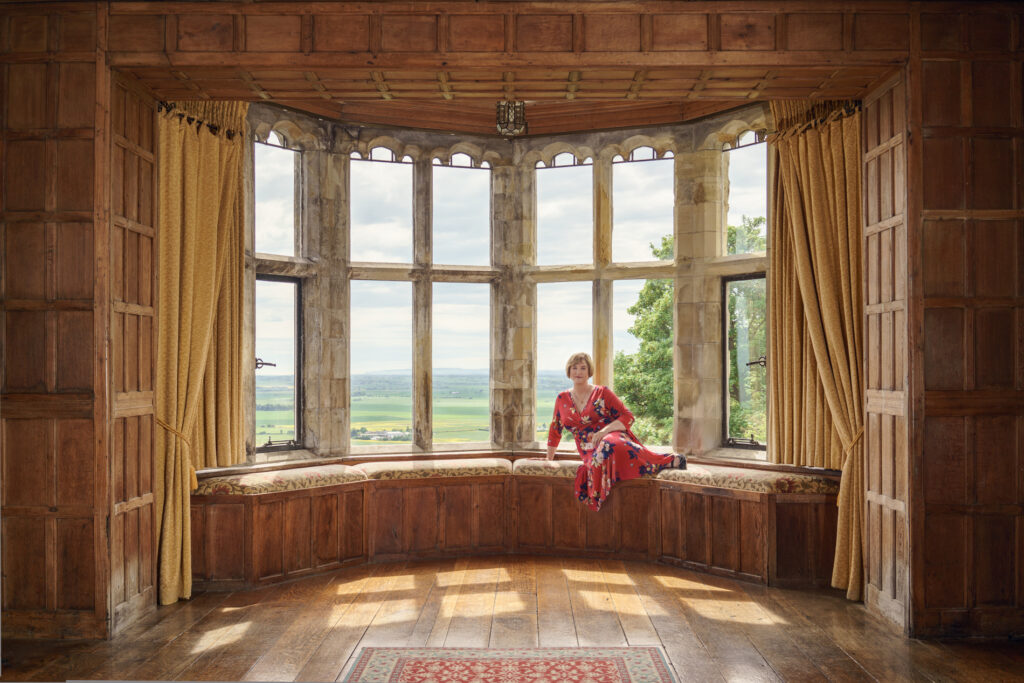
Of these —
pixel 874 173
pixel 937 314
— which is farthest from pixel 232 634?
pixel 874 173

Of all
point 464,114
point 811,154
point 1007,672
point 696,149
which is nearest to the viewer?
point 1007,672

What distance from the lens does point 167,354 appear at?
531 cm

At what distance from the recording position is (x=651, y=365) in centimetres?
697

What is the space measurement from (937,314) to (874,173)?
100cm

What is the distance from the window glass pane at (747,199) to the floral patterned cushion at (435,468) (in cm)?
255

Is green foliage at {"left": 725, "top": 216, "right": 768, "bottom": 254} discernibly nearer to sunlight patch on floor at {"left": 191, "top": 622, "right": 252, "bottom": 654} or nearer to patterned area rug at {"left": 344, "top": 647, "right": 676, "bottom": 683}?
patterned area rug at {"left": 344, "top": 647, "right": 676, "bottom": 683}

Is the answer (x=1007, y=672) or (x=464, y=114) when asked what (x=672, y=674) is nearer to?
(x=1007, y=672)

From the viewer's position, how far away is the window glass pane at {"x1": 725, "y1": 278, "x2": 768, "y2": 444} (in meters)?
6.44

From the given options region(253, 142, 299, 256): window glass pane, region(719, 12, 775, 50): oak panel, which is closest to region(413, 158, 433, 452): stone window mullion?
region(253, 142, 299, 256): window glass pane

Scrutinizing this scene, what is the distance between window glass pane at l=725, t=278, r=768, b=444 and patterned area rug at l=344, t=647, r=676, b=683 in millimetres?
2659

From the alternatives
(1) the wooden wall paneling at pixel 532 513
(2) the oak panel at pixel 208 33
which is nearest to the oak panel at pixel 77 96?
(2) the oak panel at pixel 208 33

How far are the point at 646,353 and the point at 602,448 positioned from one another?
124cm

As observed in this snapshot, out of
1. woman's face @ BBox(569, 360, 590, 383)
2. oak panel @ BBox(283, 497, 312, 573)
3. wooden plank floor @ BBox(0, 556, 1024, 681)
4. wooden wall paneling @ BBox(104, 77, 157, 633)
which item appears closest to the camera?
wooden plank floor @ BBox(0, 556, 1024, 681)

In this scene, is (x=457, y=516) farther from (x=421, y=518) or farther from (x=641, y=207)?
(x=641, y=207)
